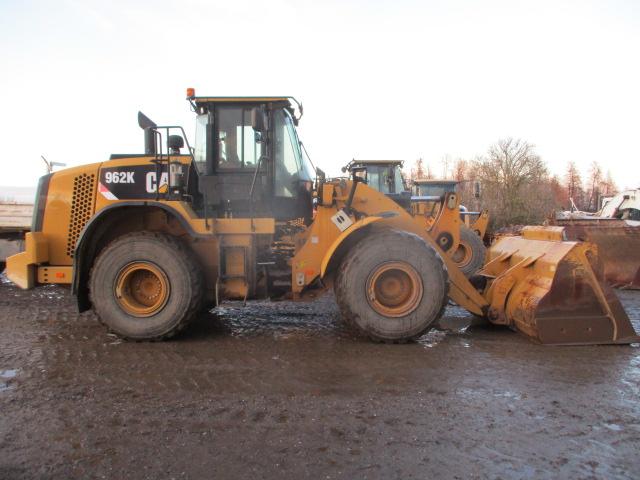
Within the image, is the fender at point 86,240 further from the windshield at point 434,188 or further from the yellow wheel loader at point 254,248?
the windshield at point 434,188

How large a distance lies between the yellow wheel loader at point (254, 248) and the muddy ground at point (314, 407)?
0.36 m

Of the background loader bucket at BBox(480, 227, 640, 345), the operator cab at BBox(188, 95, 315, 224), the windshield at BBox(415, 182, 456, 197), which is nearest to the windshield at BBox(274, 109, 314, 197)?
the operator cab at BBox(188, 95, 315, 224)

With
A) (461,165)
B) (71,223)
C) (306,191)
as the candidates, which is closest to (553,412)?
(306,191)

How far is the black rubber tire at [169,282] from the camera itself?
16.1 feet

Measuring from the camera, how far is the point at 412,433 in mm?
2980

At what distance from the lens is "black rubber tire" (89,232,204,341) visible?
491cm

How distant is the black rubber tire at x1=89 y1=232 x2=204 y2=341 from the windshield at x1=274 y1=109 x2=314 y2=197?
52.6 inches

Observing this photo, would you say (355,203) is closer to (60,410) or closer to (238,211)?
(238,211)

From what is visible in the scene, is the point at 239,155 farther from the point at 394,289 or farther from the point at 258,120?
the point at 394,289

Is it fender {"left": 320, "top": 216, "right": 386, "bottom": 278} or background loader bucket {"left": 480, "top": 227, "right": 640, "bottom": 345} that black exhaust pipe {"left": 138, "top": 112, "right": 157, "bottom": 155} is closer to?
fender {"left": 320, "top": 216, "right": 386, "bottom": 278}

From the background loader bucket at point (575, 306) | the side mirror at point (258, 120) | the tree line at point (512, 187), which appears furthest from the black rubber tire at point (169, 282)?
the tree line at point (512, 187)

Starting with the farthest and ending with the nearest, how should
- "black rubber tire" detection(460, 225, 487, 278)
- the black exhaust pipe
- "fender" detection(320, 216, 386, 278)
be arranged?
"black rubber tire" detection(460, 225, 487, 278)
the black exhaust pipe
"fender" detection(320, 216, 386, 278)

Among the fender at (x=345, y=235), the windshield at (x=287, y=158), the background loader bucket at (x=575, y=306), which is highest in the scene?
the windshield at (x=287, y=158)

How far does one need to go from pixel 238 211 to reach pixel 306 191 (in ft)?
2.76
